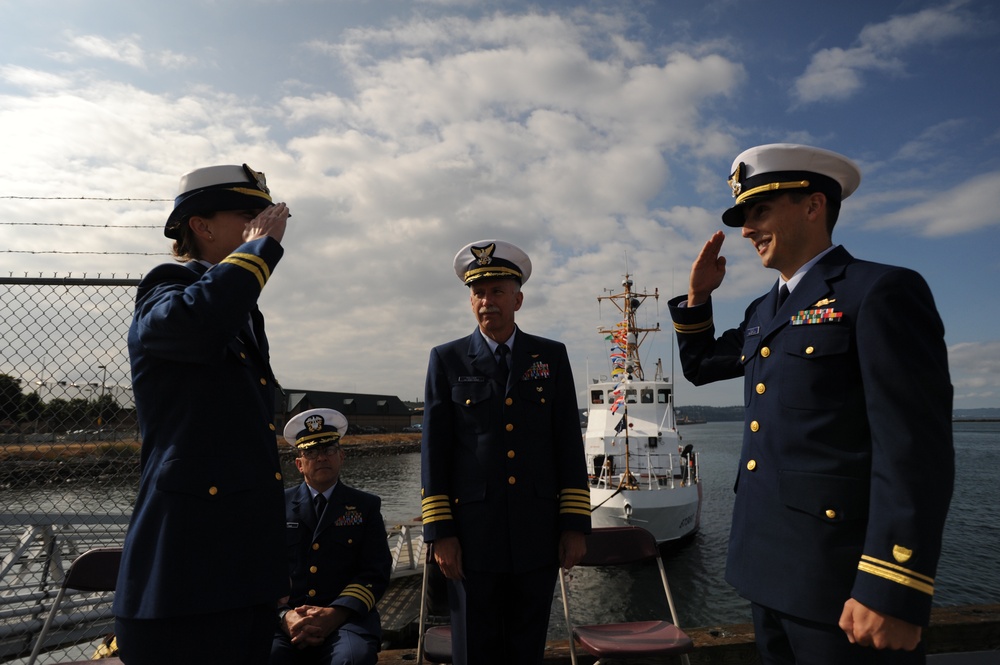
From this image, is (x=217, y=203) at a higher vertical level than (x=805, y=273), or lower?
higher

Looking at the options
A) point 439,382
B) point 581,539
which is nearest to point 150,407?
point 439,382

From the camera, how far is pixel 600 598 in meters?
15.0

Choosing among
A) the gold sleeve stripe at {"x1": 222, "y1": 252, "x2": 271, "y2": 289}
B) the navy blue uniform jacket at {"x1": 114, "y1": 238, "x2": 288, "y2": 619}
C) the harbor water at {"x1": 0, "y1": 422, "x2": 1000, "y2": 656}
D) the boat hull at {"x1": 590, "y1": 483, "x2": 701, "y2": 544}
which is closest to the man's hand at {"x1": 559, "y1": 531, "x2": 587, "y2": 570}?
the navy blue uniform jacket at {"x1": 114, "y1": 238, "x2": 288, "y2": 619}

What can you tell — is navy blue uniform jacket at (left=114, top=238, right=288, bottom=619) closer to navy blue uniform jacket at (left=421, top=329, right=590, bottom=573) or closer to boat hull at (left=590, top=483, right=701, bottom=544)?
navy blue uniform jacket at (left=421, top=329, right=590, bottom=573)

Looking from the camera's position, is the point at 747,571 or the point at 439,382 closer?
the point at 747,571

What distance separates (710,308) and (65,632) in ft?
20.3

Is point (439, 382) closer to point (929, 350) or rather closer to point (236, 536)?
point (236, 536)

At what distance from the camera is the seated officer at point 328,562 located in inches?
116

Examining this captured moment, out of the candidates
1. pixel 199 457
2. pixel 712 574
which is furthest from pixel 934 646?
pixel 712 574

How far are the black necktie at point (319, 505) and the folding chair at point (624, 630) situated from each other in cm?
151

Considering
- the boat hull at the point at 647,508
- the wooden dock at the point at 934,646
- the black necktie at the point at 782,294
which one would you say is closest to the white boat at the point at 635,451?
the boat hull at the point at 647,508

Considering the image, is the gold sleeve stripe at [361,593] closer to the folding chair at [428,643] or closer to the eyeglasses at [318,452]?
the folding chair at [428,643]

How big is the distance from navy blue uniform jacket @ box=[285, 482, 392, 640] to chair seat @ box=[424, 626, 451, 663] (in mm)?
292

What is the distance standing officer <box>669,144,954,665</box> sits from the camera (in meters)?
1.41
